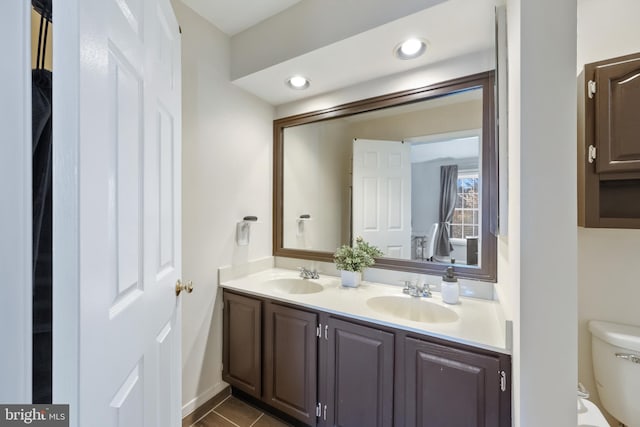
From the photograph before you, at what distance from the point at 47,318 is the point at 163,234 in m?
0.49

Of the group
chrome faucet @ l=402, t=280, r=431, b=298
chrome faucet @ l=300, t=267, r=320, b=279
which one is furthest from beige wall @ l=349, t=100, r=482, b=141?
chrome faucet @ l=300, t=267, r=320, b=279

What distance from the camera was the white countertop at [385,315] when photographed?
1.07m

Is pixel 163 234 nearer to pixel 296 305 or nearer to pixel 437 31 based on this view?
pixel 296 305

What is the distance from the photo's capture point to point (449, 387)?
1.08m

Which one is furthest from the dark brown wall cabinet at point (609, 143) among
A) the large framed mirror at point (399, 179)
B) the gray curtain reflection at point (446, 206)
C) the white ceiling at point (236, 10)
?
the white ceiling at point (236, 10)

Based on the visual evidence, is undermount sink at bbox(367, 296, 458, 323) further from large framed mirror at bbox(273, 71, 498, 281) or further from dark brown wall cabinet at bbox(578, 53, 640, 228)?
dark brown wall cabinet at bbox(578, 53, 640, 228)

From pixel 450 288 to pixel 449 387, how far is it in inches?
20.0

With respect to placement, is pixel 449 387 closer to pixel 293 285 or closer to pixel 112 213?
pixel 293 285

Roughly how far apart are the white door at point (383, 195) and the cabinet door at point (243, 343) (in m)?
0.95

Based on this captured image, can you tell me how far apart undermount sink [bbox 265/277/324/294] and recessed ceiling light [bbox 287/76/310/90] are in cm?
148

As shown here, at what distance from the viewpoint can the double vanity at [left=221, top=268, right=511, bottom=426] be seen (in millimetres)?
1044

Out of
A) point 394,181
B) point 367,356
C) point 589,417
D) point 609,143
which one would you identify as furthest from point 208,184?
point 589,417

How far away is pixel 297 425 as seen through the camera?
1.56 meters
